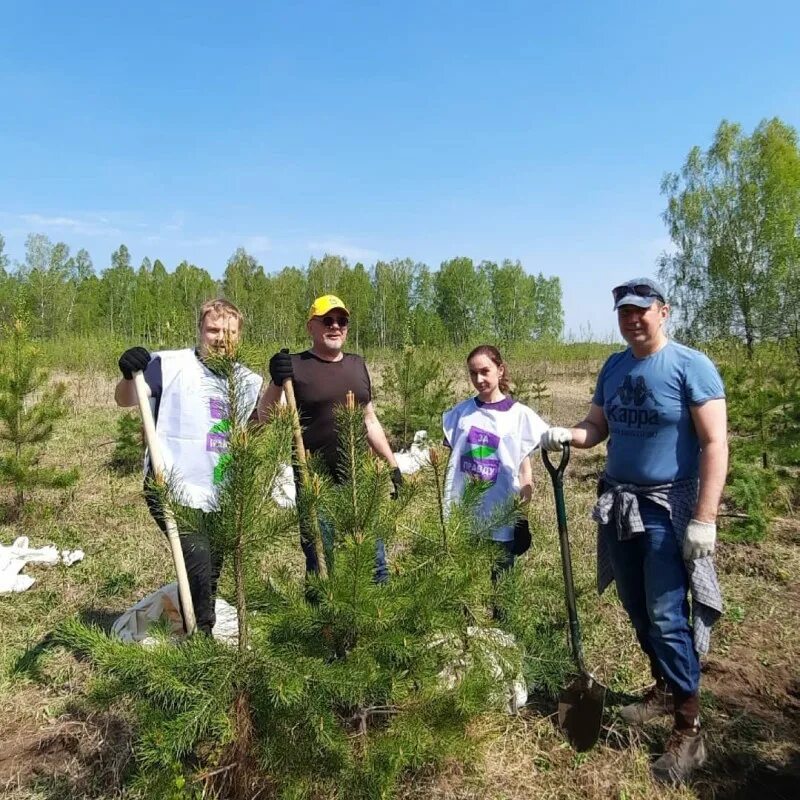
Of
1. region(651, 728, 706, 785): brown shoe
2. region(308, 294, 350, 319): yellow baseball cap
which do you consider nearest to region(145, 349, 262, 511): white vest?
region(308, 294, 350, 319): yellow baseball cap

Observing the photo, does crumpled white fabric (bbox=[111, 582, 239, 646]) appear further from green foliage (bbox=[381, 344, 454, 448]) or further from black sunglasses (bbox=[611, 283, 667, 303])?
green foliage (bbox=[381, 344, 454, 448])

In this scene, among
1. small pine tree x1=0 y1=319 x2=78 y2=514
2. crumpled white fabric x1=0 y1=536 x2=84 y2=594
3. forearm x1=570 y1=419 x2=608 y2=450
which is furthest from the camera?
small pine tree x1=0 y1=319 x2=78 y2=514

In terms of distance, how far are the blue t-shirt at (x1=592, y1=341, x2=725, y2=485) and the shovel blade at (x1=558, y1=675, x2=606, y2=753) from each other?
819 mm

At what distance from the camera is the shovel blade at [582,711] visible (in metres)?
2.28

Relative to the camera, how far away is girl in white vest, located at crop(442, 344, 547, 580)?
2744 mm

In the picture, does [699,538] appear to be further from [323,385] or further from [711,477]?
[323,385]

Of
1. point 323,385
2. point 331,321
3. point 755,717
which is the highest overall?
point 331,321

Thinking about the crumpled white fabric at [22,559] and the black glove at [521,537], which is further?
the crumpled white fabric at [22,559]

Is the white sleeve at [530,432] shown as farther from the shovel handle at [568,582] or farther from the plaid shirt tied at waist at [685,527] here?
the plaid shirt tied at waist at [685,527]

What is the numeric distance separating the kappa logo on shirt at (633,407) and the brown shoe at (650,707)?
1177mm

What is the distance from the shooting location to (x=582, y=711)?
232 cm

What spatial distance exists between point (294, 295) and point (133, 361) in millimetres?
25521

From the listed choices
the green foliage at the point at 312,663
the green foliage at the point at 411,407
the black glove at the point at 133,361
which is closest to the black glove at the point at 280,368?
the black glove at the point at 133,361

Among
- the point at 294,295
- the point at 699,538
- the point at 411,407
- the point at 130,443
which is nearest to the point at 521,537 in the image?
the point at 699,538
